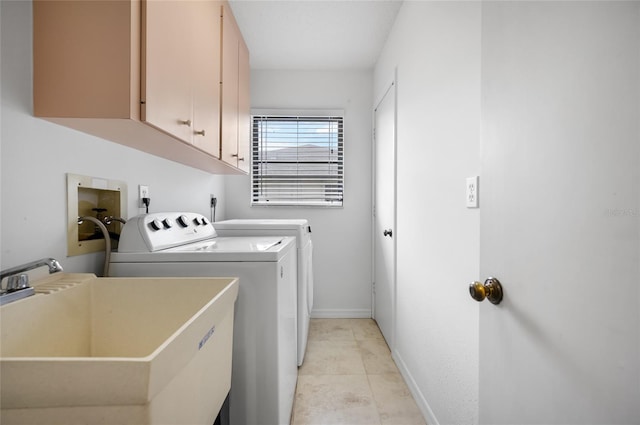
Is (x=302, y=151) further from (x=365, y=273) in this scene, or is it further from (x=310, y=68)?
(x=365, y=273)

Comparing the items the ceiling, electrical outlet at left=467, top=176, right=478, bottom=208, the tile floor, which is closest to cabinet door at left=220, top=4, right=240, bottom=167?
the ceiling

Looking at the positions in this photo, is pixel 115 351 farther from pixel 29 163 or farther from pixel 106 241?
pixel 29 163

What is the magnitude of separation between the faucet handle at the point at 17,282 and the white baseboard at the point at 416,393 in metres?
1.75

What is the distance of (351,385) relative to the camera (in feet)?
6.31

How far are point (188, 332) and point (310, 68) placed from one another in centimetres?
293

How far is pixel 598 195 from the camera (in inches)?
19.2

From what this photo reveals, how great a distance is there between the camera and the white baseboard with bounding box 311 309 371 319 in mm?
3039

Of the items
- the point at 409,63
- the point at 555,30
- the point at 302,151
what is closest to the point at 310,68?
the point at 302,151

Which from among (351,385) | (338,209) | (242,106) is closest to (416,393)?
(351,385)

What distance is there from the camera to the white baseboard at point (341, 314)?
120 inches

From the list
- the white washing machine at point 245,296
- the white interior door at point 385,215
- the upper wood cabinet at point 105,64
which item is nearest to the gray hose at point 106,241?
the white washing machine at point 245,296

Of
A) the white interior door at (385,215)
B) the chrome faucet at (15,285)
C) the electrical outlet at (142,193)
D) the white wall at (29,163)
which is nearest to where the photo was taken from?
the chrome faucet at (15,285)

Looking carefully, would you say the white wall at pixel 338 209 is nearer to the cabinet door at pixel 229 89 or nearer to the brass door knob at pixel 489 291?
the cabinet door at pixel 229 89

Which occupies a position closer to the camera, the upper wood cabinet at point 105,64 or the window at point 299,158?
the upper wood cabinet at point 105,64
